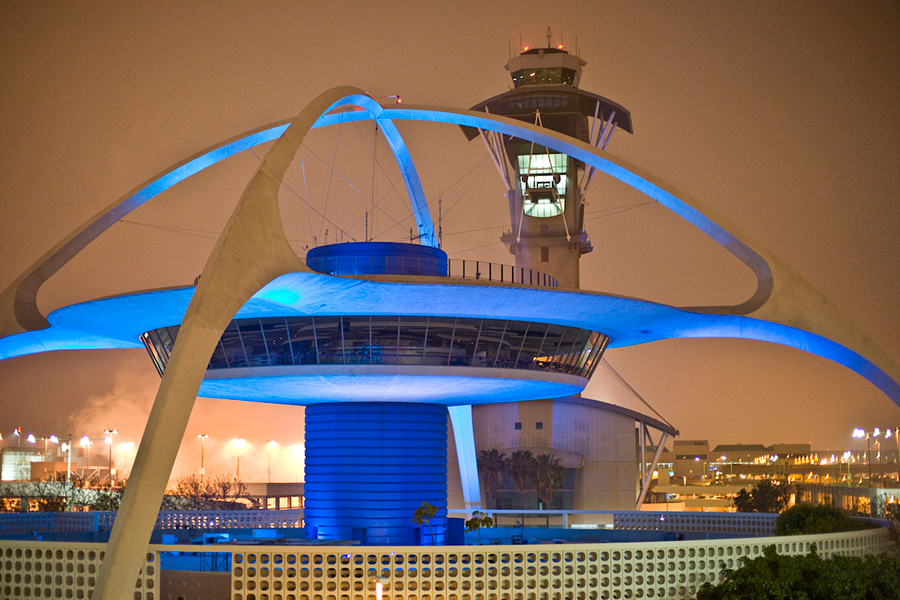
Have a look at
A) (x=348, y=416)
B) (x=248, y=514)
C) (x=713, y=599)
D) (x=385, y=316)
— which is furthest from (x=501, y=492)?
(x=713, y=599)

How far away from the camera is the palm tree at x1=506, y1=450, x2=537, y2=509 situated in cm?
8050

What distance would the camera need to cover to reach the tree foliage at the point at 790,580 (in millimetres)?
25531

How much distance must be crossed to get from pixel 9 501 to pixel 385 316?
53316 millimetres

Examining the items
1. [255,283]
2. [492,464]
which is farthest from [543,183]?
[255,283]

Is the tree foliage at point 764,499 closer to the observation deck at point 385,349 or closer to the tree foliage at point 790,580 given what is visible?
the observation deck at point 385,349

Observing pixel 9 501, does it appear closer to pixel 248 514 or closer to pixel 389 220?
pixel 248 514

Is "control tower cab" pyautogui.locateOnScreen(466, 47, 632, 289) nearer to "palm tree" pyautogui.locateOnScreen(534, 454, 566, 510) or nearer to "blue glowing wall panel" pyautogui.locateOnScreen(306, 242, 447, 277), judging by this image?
"palm tree" pyautogui.locateOnScreen(534, 454, 566, 510)

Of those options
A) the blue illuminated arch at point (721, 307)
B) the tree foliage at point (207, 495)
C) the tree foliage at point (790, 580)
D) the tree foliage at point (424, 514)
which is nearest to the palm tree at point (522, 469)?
the tree foliage at point (207, 495)

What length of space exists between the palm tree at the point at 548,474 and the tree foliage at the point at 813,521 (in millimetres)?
41037

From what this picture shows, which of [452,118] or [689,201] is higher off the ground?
[452,118]

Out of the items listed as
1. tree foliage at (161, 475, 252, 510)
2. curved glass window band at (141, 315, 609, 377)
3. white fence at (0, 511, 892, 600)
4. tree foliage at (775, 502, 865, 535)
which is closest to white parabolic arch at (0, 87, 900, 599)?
white fence at (0, 511, 892, 600)

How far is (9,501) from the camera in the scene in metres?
77.7

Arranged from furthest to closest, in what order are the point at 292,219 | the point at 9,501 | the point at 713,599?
the point at 292,219 < the point at 9,501 < the point at 713,599

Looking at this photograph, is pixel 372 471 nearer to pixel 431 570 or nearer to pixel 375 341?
pixel 375 341
